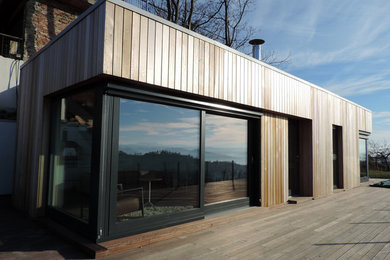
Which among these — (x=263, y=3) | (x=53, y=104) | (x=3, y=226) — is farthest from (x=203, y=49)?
(x=263, y=3)

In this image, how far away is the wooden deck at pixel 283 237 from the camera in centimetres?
273

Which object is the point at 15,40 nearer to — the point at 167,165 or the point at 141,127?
the point at 141,127

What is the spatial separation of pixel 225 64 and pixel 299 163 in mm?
3670

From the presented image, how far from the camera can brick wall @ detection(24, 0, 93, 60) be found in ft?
23.2

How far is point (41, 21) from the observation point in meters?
7.34

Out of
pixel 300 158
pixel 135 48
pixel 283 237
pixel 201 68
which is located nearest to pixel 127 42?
pixel 135 48

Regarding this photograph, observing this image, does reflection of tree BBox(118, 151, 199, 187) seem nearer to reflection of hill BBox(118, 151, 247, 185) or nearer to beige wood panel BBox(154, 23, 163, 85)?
reflection of hill BBox(118, 151, 247, 185)

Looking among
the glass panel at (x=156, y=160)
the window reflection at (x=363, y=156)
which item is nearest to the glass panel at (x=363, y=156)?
the window reflection at (x=363, y=156)

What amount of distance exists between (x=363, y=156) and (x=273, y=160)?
656cm

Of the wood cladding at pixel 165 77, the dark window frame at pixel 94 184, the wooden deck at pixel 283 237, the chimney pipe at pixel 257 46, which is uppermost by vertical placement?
the chimney pipe at pixel 257 46

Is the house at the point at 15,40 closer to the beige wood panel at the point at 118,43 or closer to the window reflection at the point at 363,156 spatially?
the beige wood panel at the point at 118,43

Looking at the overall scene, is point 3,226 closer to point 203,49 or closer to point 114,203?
point 114,203

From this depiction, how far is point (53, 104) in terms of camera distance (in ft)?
13.6

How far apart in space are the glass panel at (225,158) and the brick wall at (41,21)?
5.68 meters
